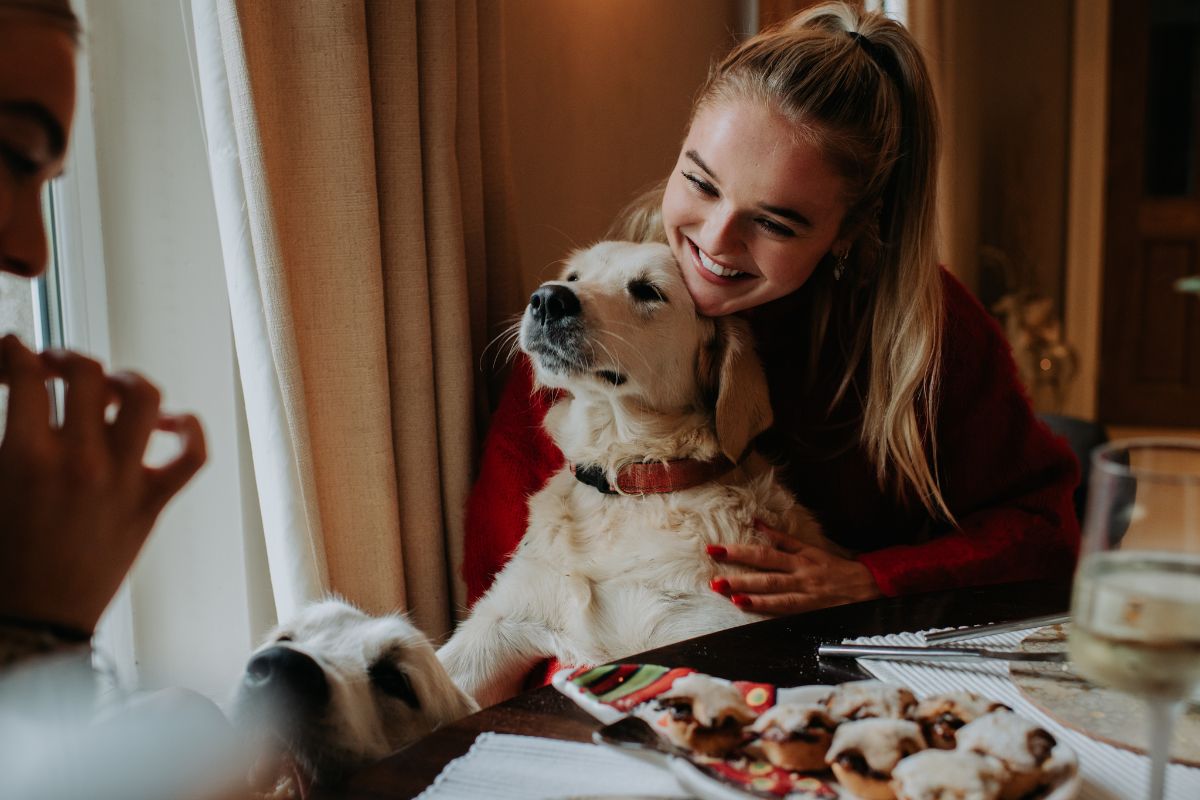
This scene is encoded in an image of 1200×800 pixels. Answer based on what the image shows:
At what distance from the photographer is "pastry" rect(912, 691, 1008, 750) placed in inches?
27.8

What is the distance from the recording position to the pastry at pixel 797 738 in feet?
2.27

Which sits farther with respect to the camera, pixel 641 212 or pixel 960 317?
pixel 641 212

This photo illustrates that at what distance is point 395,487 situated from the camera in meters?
1.51

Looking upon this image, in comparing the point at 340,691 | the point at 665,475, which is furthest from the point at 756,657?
the point at 665,475

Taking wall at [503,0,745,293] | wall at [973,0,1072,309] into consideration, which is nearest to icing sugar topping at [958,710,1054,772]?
wall at [503,0,745,293]

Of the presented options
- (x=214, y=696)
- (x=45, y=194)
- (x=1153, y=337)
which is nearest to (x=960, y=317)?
(x=214, y=696)

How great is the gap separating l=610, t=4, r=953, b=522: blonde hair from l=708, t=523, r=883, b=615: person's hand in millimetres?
207

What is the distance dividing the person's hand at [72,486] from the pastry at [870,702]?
49 cm

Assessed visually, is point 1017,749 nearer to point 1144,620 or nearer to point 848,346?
point 1144,620

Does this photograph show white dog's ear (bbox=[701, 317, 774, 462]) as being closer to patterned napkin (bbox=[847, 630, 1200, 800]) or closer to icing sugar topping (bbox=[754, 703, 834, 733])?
patterned napkin (bbox=[847, 630, 1200, 800])

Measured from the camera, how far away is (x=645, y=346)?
1.53m

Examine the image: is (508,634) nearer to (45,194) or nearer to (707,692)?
(707,692)

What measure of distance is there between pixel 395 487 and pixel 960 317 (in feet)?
3.24

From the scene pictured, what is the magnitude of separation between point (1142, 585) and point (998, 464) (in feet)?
3.77
